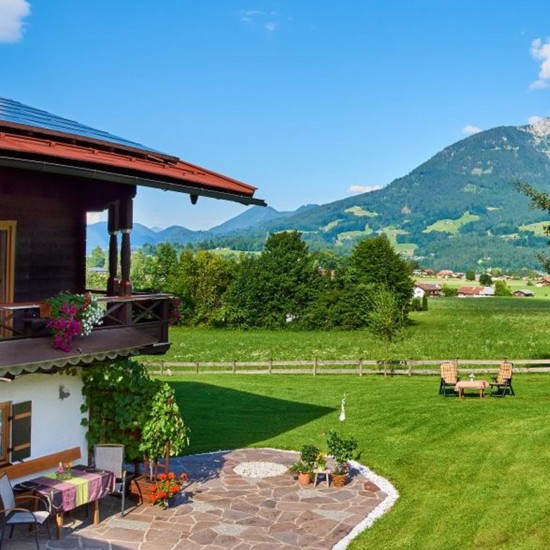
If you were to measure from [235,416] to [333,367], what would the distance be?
12184mm

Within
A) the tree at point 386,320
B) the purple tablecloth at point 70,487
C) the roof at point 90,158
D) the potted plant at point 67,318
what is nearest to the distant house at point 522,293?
the tree at point 386,320

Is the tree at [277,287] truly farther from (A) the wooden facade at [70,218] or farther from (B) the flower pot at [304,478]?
(A) the wooden facade at [70,218]

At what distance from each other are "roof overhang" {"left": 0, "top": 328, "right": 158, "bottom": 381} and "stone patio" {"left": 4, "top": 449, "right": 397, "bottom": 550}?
2632mm

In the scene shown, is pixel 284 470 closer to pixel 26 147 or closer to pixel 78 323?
pixel 78 323

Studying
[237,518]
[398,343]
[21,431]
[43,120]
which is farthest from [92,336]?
[398,343]

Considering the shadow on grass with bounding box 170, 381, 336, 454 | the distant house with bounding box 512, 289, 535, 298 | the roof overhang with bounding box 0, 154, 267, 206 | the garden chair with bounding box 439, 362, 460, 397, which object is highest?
the roof overhang with bounding box 0, 154, 267, 206

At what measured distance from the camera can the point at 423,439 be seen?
15.9 metres

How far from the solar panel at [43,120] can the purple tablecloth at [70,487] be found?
5753 millimetres

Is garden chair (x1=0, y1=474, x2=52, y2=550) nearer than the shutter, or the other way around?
garden chair (x1=0, y1=474, x2=52, y2=550)

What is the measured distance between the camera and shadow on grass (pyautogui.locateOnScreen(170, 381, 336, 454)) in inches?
668

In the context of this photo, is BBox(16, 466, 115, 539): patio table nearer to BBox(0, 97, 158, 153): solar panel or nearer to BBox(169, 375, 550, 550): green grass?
BBox(169, 375, 550, 550): green grass

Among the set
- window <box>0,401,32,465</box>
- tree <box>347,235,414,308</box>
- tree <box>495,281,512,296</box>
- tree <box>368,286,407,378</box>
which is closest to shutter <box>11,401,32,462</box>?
window <box>0,401,32,465</box>

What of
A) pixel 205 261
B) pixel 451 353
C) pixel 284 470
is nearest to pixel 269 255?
pixel 205 261

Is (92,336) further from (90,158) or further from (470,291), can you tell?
(470,291)
